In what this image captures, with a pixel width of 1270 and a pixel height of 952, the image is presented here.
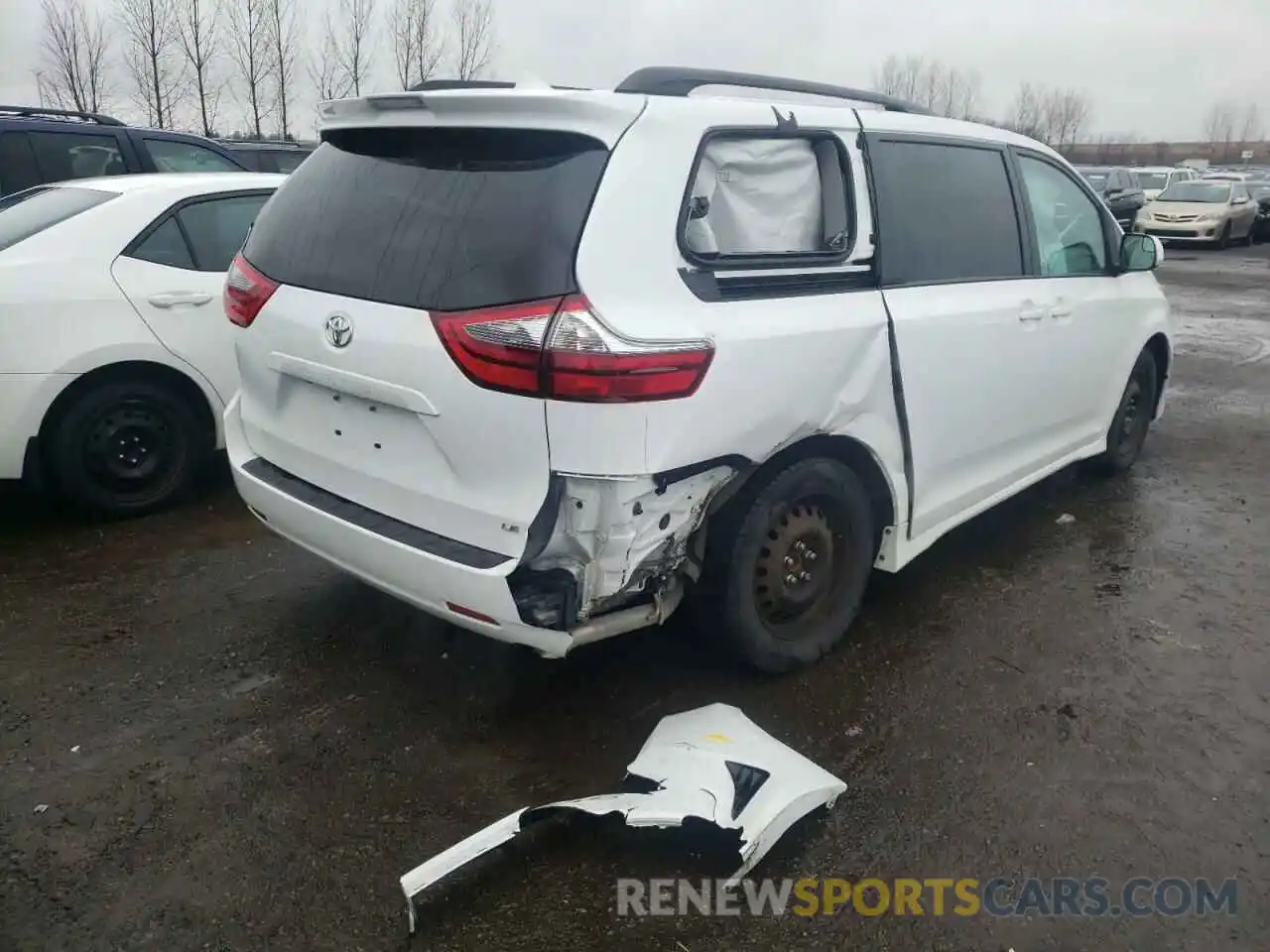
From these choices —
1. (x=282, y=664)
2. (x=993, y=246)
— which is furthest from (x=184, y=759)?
(x=993, y=246)

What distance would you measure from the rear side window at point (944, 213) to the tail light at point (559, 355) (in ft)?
4.13

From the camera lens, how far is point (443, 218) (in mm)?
2809

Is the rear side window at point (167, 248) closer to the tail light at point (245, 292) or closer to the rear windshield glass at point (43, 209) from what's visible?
the rear windshield glass at point (43, 209)

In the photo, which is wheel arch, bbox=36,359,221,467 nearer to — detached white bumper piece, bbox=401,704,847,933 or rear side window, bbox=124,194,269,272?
rear side window, bbox=124,194,269,272

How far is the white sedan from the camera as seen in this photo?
4.34m

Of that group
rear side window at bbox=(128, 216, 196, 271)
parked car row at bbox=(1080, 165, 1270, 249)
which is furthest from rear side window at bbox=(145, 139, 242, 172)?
parked car row at bbox=(1080, 165, 1270, 249)

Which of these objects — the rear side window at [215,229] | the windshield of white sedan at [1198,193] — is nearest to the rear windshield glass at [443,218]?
the rear side window at [215,229]

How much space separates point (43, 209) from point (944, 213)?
4170 mm

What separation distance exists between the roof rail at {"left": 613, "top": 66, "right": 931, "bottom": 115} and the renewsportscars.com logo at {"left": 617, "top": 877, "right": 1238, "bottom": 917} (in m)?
2.20

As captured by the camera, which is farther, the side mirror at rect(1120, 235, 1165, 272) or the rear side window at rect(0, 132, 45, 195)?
the rear side window at rect(0, 132, 45, 195)

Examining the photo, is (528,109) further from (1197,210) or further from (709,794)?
(1197,210)

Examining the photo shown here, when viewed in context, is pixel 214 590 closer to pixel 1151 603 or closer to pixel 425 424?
pixel 425 424

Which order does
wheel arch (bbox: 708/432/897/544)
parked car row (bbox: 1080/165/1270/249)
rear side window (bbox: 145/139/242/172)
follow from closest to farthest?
wheel arch (bbox: 708/432/897/544) < rear side window (bbox: 145/139/242/172) < parked car row (bbox: 1080/165/1270/249)

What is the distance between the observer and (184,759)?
294 cm
